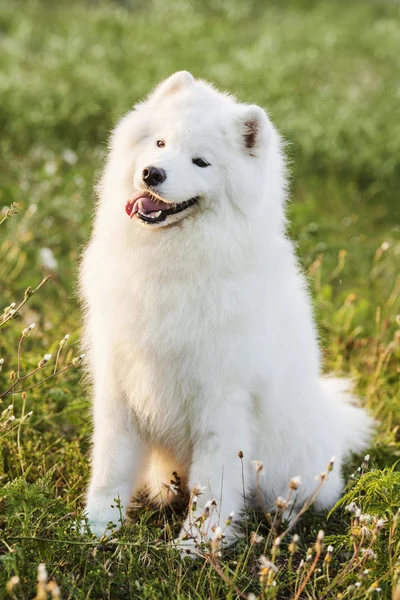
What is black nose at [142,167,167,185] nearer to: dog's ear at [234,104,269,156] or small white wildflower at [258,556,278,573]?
dog's ear at [234,104,269,156]

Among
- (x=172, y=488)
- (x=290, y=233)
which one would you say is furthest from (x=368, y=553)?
(x=290, y=233)

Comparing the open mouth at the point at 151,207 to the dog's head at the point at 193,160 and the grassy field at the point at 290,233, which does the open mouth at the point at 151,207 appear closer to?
the dog's head at the point at 193,160

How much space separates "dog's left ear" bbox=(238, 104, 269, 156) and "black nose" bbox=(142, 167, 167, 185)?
1.30 feet

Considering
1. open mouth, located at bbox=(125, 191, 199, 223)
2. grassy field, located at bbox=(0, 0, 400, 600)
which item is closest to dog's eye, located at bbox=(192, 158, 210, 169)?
open mouth, located at bbox=(125, 191, 199, 223)

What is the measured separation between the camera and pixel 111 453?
3002mm

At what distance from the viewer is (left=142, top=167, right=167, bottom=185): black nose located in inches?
103

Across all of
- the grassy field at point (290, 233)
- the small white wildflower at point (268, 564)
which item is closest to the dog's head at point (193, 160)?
the grassy field at point (290, 233)

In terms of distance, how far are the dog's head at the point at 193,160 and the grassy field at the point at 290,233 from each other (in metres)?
0.69

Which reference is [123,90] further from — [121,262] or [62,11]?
[121,262]

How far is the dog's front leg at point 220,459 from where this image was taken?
2.83 metres

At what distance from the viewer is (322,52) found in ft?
35.6

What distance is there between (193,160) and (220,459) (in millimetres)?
1170

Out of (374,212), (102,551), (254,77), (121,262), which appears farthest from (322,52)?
(102,551)

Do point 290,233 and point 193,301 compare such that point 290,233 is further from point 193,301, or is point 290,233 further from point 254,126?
point 193,301
